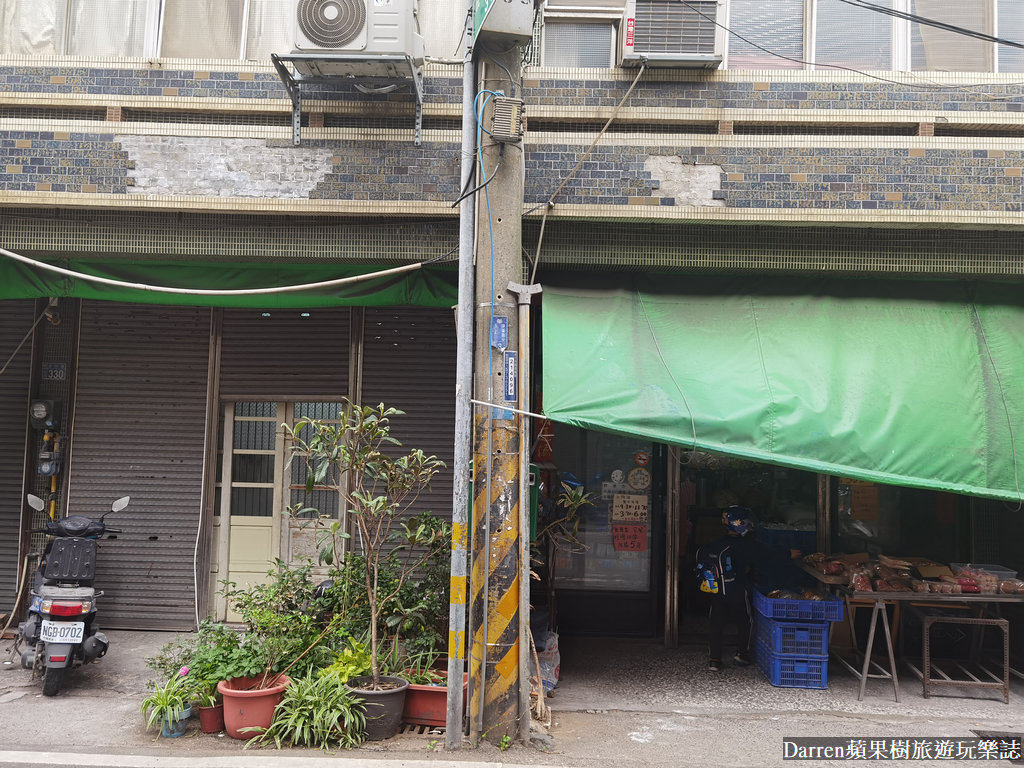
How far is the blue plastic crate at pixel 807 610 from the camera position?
269 inches

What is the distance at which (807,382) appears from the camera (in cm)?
626

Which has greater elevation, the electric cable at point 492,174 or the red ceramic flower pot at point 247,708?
the electric cable at point 492,174

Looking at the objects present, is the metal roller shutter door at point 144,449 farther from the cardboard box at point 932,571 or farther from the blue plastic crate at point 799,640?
the cardboard box at point 932,571

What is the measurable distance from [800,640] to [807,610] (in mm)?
300

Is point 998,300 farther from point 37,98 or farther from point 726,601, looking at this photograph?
point 37,98

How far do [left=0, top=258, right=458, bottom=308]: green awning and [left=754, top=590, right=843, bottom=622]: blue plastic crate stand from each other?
13.5 feet

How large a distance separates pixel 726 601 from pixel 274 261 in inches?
209

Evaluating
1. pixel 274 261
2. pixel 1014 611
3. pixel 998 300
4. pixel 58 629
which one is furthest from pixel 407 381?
pixel 1014 611

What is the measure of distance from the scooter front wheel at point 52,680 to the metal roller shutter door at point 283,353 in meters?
2.94

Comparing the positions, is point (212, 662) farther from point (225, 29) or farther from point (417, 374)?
point (225, 29)

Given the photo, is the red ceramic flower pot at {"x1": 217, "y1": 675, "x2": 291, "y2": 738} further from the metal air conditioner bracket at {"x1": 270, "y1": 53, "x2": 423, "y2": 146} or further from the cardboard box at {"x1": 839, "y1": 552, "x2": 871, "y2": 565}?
the cardboard box at {"x1": 839, "y1": 552, "x2": 871, "y2": 565}

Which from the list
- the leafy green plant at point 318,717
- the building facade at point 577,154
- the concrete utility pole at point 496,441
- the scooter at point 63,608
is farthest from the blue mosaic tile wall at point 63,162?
the leafy green plant at point 318,717

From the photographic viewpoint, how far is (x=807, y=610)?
22.5 ft

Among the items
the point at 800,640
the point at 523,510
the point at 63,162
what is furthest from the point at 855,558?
the point at 63,162
